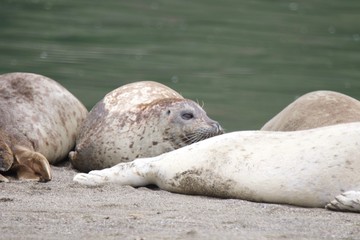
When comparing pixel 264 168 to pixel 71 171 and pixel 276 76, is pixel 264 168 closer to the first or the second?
pixel 71 171

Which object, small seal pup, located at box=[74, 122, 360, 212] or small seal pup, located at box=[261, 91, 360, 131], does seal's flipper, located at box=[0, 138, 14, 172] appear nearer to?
small seal pup, located at box=[74, 122, 360, 212]

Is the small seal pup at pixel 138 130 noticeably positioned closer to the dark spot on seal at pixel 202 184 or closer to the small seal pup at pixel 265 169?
the small seal pup at pixel 265 169

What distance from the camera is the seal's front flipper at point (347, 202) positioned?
5.45 metres

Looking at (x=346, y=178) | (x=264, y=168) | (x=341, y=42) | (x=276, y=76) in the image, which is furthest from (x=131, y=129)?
(x=341, y=42)

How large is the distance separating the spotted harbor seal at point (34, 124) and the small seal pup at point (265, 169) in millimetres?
336

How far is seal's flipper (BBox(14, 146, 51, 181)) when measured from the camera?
6422mm

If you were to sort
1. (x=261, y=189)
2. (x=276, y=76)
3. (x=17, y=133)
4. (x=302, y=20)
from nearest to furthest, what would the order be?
(x=261, y=189)
(x=17, y=133)
(x=276, y=76)
(x=302, y=20)

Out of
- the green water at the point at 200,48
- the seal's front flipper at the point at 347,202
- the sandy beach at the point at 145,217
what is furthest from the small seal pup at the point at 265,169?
the green water at the point at 200,48

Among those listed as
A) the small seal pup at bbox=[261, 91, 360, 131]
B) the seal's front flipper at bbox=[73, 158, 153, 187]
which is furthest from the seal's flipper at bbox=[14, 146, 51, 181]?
the small seal pup at bbox=[261, 91, 360, 131]

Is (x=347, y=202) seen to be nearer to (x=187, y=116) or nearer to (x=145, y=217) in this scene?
(x=145, y=217)

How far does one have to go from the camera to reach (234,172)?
6.01 m

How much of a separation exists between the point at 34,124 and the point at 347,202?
2.54 metres

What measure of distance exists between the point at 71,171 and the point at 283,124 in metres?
1.45

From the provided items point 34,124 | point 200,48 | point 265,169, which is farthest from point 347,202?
point 200,48
